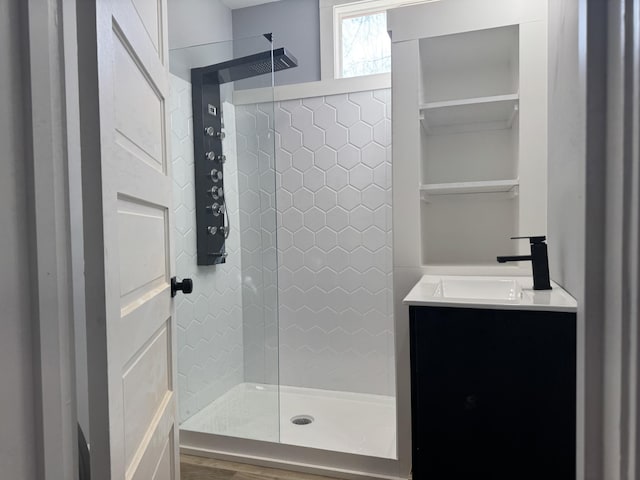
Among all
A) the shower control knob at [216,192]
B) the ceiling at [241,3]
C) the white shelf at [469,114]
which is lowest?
the shower control knob at [216,192]

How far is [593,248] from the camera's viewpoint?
18.8 inches

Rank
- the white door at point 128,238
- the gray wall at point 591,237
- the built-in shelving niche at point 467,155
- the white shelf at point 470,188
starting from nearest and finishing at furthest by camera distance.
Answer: the gray wall at point 591,237 → the white door at point 128,238 → the white shelf at point 470,188 → the built-in shelving niche at point 467,155

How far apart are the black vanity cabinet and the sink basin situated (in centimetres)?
28

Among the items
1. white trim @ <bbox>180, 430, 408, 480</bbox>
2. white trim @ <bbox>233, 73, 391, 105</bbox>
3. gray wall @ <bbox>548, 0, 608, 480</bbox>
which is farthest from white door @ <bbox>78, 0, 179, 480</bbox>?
white trim @ <bbox>233, 73, 391, 105</bbox>

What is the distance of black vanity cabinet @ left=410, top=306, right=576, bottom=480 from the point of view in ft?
3.92

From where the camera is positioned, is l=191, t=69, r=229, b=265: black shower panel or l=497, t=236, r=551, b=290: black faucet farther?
l=191, t=69, r=229, b=265: black shower panel

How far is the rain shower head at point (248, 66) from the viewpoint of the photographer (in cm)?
235

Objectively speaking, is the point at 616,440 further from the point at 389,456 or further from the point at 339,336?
the point at 339,336

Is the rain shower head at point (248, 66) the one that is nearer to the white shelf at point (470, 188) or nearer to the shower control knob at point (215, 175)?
the shower control knob at point (215, 175)

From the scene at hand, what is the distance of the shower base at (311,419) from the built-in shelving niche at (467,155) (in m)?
0.95

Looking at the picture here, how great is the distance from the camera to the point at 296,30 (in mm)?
2781

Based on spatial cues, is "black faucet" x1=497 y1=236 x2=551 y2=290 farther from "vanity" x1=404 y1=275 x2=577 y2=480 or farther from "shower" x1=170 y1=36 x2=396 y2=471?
"shower" x1=170 y1=36 x2=396 y2=471

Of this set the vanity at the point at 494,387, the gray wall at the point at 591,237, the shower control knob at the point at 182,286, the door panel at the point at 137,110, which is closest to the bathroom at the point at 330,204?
the vanity at the point at 494,387

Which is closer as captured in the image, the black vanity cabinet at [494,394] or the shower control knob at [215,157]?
the black vanity cabinet at [494,394]
